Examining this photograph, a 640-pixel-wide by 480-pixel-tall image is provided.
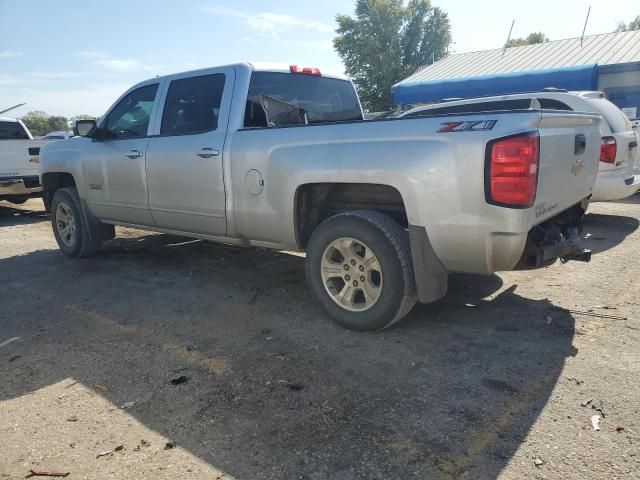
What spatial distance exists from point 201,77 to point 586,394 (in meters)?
4.11

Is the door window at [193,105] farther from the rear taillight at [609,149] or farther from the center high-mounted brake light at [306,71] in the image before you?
the rear taillight at [609,149]

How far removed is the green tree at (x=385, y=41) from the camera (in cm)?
4081

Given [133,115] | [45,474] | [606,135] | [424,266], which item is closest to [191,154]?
[133,115]

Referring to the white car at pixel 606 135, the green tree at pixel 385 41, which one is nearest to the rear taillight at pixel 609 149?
the white car at pixel 606 135

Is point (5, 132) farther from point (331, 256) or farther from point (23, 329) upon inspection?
point (331, 256)

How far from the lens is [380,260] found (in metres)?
3.56

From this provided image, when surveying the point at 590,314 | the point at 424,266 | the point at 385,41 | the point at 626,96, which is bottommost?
the point at 590,314

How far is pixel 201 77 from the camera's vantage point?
16.1ft

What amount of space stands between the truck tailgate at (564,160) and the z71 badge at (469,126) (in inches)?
12.6

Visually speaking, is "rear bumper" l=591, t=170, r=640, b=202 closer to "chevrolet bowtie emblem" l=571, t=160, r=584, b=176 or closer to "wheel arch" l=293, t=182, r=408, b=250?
"chevrolet bowtie emblem" l=571, t=160, r=584, b=176

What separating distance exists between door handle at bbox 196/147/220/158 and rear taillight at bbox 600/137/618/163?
17.0 feet

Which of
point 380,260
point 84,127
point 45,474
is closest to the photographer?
point 45,474

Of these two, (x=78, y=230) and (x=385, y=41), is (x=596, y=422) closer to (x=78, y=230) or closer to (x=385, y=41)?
(x=78, y=230)

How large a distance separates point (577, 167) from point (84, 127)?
533 cm
